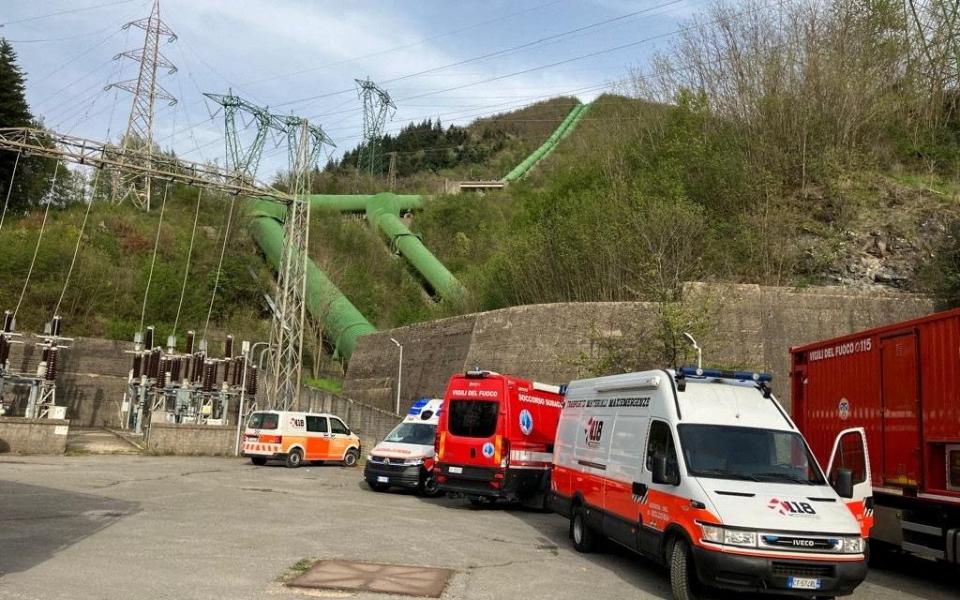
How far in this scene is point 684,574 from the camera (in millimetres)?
8047

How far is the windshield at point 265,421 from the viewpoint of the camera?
25.5 m

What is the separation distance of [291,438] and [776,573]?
20497 mm

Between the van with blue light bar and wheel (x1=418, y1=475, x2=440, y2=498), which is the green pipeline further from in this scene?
the van with blue light bar

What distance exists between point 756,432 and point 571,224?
2132cm

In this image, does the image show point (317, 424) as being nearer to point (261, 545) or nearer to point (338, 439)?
point (338, 439)

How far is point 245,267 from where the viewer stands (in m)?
56.0

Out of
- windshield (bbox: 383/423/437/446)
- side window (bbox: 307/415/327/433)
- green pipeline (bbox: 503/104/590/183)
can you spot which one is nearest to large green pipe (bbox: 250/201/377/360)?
side window (bbox: 307/415/327/433)

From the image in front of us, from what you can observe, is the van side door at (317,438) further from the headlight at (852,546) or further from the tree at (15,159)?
the tree at (15,159)

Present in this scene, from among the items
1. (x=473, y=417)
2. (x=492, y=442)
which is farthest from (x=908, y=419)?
(x=473, y=417)

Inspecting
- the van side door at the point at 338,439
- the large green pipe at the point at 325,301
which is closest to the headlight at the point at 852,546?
the van side door at the point at 338,439

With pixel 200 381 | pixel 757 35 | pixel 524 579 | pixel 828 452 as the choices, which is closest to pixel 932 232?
pixel 757 35

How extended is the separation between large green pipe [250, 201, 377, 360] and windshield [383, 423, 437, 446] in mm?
23922

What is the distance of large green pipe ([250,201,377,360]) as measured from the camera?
46438mm

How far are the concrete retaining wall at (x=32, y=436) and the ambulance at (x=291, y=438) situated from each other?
593cm
